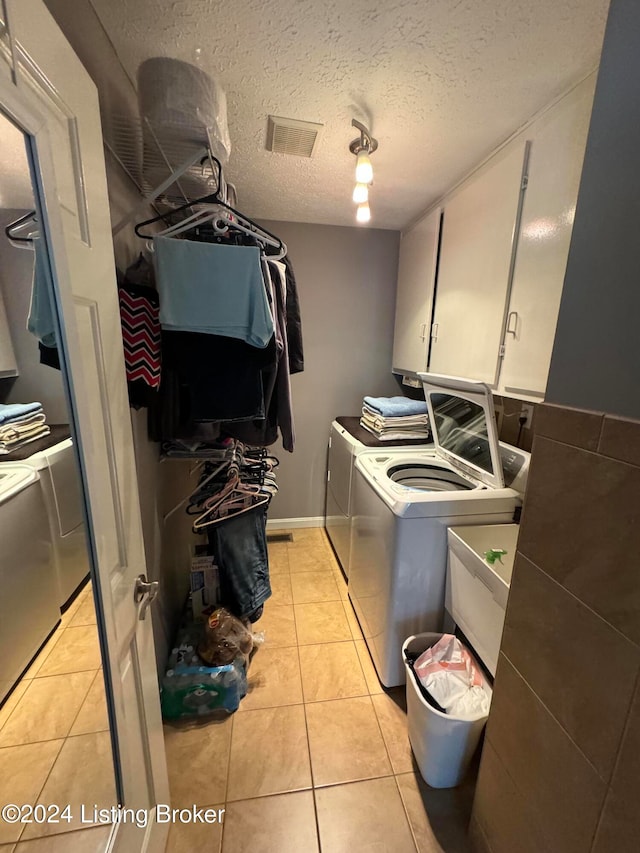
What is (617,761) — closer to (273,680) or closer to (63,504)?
(63,504)

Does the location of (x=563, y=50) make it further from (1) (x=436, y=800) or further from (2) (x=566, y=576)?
(1) (x=436, y=800)

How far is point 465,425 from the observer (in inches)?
66.4

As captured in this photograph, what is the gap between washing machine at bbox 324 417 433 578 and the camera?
211 cm

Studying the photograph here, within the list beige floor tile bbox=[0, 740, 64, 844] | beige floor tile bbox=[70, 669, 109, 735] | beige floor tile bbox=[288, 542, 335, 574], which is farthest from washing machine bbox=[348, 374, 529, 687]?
beige floor tile bbox=[0, 740, 64, 844]

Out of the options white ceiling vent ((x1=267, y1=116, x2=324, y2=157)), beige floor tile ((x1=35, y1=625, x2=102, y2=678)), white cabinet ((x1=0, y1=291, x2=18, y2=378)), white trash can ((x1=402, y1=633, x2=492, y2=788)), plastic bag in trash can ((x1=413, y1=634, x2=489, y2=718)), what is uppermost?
white ceiling vent ((x1=267, y1=116, x2=324, y2=157))

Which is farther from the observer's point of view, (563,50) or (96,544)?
(563,50)

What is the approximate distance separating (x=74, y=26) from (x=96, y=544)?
129 centimetres

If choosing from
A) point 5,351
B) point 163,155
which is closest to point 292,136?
point 163,155

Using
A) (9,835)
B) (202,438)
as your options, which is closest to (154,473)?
(202,438)

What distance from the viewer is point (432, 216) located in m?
2.01

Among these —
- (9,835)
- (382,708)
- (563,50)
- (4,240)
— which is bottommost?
(382,708)

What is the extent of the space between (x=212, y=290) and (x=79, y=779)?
1.24m

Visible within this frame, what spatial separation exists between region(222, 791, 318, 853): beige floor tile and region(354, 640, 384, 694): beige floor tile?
0.51m

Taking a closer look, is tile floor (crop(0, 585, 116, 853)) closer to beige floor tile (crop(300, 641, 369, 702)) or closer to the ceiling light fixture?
beige floor tile (crop(300, 641, 369, 702))
